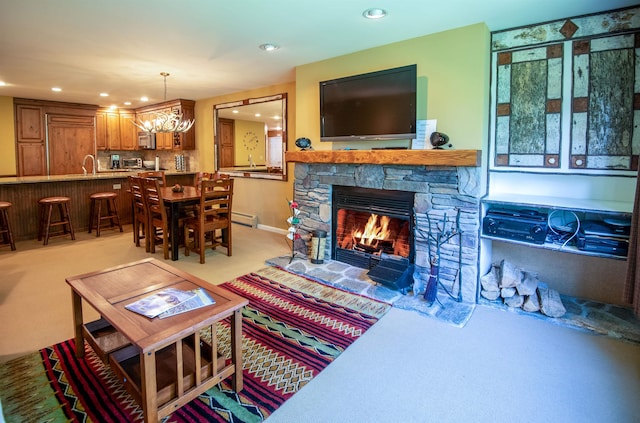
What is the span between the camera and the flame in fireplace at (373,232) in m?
3.87

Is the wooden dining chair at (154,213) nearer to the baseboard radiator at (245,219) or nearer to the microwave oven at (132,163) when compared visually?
the baseboard radiator at (245,219)

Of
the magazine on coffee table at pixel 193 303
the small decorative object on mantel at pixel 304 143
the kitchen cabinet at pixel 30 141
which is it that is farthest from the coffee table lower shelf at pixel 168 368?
the kitchen cabinet at pixel 30 141

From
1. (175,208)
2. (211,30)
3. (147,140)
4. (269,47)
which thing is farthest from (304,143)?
(147,140)

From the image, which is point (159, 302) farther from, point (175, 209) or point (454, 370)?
point (175, 209)

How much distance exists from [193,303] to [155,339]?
0.35 metres

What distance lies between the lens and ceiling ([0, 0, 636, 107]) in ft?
8.73

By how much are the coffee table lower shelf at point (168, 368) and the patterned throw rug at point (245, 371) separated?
159 millimetres

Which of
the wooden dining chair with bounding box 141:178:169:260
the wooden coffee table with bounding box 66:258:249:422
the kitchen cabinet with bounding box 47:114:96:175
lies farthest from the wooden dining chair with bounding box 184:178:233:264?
the kitchen cabinet with bounding box 47:114:96:175

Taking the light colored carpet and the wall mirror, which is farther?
the wall mirror

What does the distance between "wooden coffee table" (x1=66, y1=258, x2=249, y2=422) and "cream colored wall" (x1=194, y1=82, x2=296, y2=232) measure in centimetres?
336

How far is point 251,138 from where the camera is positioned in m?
7.00

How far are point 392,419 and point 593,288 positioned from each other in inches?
95.5

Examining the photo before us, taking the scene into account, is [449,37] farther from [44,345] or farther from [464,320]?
[44,345]

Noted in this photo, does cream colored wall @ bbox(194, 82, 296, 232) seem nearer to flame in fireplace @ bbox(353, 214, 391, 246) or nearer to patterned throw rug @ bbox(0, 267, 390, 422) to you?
flame in fireplace @ bbox(353, 214, 391, 246)
